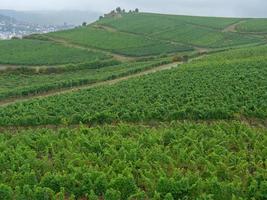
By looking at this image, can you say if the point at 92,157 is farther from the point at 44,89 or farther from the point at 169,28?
the point at 169,28

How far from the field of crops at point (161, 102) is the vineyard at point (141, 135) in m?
0.09

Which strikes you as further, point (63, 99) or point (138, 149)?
point (63, 99)

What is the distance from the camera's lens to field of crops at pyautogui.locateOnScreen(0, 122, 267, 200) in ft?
76.9

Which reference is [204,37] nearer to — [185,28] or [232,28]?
[185,28]

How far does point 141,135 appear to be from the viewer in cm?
3359

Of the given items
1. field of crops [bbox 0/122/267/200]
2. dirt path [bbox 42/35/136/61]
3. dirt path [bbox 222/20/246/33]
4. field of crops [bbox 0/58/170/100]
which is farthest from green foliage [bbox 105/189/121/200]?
dirt path [bbox 222/20/246/33]

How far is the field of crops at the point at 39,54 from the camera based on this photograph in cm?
8944

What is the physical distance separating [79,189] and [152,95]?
24818 mm

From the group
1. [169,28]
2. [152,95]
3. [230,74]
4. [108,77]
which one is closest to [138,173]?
[152,95]

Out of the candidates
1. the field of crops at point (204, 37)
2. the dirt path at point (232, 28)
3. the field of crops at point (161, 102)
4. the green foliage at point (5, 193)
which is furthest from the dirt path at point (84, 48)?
the green foliage at point (5, 193)

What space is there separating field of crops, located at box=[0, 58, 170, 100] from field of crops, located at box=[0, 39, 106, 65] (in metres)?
4.79

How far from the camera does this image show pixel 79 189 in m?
23.9

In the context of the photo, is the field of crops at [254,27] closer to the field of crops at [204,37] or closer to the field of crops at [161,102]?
the field of crops at [204,37]

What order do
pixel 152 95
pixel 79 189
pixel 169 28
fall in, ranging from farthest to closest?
1. pixel 169 28
2. pixel 152 95
3. pixel 79 189
